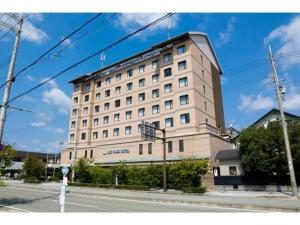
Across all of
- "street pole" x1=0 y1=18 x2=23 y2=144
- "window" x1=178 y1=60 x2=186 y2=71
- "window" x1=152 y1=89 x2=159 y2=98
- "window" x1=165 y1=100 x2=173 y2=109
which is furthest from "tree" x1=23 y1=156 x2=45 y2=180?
"street pole" x1=0 y1=18 x2=23 y2=144

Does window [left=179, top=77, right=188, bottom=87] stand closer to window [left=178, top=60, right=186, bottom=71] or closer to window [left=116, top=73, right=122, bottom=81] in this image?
window [left=178, top=60, right=186, bottom=71]

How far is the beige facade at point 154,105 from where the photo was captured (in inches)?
1344

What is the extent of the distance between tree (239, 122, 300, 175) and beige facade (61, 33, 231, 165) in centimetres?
531

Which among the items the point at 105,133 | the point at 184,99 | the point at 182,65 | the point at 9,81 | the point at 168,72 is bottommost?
the point at 9,81

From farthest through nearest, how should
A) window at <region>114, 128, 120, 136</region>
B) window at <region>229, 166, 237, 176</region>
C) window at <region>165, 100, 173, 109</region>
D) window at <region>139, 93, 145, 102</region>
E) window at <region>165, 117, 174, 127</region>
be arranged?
window at <region>114, 128, 120, 136</region>
window at <region>139, 93, 145, 102</region>
window at <region>165, 100, 173, 109</region>
window at <region>165, 117, 174, 127</region>
window at <region>229, 166, 237, 176</region>

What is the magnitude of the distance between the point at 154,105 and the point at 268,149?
18.4m

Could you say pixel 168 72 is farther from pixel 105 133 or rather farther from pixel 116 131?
pixel 105 133

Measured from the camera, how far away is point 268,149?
26172mm


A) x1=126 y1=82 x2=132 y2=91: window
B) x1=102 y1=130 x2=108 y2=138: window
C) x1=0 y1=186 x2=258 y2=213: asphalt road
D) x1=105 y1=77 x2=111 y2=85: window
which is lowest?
x1=0 y1=186 x2=258 y2=213: asphalt road

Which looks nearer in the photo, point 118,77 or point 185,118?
point 185,118

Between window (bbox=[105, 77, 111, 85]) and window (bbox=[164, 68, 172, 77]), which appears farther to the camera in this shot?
window (bbox=[105, 77, 111, 85])

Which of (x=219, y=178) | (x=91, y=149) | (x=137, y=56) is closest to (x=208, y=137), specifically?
(x=219, y=178)

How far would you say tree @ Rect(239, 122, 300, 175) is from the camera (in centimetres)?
2491

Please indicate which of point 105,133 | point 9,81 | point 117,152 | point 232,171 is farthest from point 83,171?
point 9,81
